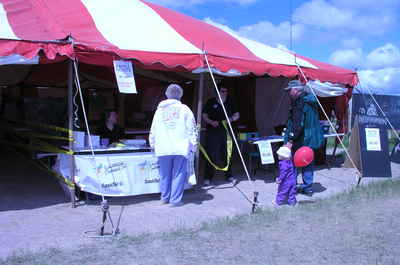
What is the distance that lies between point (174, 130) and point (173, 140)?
127 millimetres

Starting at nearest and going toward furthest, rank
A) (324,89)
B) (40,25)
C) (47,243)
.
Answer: (47,243), (40,25), (324,89)

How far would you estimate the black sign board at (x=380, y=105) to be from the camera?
12.0 meters

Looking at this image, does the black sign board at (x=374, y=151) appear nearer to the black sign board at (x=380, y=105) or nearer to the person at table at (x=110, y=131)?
the black sign board at (x=380, y=105)

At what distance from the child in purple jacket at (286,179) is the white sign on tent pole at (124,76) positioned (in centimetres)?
210

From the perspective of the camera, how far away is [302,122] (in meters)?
5.95

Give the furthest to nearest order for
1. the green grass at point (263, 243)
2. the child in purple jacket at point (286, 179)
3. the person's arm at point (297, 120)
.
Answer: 1. the person's arm at point (297, 120)
2. the child in purple jacket at point (286, 179)
3. the green grass at point (263, 243)

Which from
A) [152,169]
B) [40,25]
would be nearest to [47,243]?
[152,169]

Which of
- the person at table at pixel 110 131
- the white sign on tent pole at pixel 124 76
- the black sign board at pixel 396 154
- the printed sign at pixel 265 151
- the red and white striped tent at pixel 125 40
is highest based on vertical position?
the red and white striped tent at pixel 125 40

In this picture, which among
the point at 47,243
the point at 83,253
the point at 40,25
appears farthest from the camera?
the point at 40,25

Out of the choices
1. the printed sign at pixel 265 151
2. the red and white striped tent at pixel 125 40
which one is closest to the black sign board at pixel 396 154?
the red and white striped tent at pixel 125 40

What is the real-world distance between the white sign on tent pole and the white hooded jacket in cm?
48

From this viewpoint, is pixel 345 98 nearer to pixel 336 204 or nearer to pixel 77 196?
pixel 336 204

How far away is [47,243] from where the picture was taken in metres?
4.02

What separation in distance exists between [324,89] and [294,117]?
119 inches
